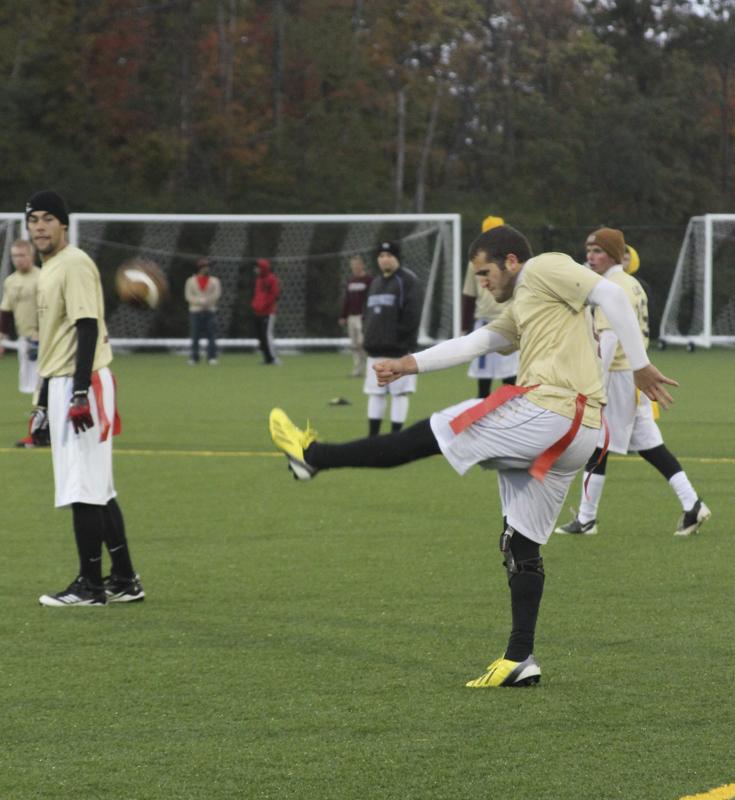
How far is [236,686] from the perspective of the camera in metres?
6.63

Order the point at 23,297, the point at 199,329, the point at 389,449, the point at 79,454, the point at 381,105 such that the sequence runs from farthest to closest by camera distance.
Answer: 1. the point at 381,105
2. the point at 199,329
3. the point at 23,297
4. the point at 79,454
5. the point at 389,449

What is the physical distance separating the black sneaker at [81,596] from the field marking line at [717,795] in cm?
411

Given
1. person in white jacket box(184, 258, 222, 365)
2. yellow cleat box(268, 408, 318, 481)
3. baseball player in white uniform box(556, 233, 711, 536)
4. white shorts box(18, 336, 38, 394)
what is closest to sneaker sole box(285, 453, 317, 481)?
yellow cleat box(268, 408, 318, 481)

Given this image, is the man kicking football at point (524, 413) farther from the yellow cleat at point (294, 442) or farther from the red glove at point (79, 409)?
the red glove at point (79, 409)

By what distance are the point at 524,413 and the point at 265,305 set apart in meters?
25.3

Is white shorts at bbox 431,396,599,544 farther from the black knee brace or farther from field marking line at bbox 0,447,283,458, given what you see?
field marking line at bbox 0,447,283,458

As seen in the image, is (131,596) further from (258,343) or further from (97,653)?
(258,343)

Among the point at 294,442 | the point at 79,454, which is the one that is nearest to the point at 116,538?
the point at 79,454

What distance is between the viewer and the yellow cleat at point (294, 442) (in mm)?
6641

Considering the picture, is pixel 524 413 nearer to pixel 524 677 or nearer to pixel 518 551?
pixel 518 551

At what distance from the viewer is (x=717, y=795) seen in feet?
16.8

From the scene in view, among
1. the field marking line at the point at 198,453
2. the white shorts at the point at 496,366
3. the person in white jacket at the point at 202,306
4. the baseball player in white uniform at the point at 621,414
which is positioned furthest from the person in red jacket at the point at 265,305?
the baseball player in white uniform at the point at 621,414

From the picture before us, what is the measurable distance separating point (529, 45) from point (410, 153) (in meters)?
6.58

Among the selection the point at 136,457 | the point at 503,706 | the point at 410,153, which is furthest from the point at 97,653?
the point at 410,153
